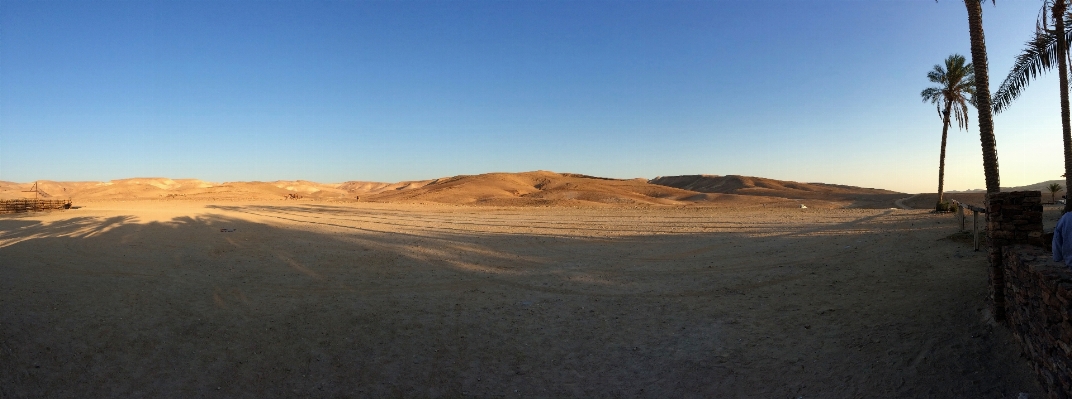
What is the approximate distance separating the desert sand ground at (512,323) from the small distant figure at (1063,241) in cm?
115

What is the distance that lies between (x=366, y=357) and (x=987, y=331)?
7690mm

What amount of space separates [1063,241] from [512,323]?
6.54 meters

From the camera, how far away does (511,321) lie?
8.43 metres

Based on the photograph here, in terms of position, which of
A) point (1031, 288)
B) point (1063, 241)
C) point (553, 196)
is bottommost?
point (1031, 288)

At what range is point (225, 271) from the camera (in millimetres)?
11750

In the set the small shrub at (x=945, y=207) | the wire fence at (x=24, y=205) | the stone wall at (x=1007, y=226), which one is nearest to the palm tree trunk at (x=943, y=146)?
the small shrub at (x=945, y=207)

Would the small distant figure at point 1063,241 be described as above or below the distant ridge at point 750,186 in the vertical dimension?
below

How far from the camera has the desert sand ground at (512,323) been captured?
618 cm

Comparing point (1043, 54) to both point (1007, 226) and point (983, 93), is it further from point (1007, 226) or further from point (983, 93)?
point (1007, 226)

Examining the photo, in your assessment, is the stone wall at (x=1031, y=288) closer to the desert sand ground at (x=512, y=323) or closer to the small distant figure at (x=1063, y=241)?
the small distant figure at (x=1063, y=241)

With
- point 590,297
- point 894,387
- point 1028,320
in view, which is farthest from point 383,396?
point 1028,320

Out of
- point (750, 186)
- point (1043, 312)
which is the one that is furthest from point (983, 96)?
point (750, 186)

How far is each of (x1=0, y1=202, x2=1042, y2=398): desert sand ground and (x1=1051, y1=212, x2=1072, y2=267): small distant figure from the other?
115cm

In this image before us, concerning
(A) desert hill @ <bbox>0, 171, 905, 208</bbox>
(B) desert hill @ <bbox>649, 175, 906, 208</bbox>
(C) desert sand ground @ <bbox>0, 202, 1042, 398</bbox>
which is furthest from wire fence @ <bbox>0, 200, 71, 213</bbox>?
(B) desert hill @ <bbox>649, 175, 906, 208</bbox>
